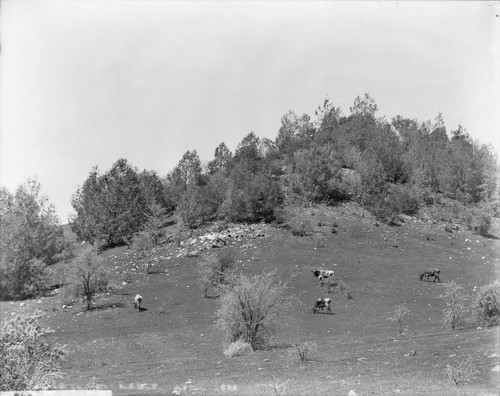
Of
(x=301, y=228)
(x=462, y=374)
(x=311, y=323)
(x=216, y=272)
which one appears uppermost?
(x=301, y=228)

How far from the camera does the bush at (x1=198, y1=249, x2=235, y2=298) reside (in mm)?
58669

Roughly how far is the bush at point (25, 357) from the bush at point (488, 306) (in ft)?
72.3

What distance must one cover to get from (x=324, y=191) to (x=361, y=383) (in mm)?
83132

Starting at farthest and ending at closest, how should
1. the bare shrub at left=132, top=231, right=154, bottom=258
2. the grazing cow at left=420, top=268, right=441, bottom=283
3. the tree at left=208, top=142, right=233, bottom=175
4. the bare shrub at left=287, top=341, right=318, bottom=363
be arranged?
the tree at left=208, top=142, right=233, bottom=175
the bare shrub at left=132, top=231, right=154, bottom=258
the grazing cow at left=420, top=268, right=441, bottom=283
the bare shrub at left=287, top=341, right=318, bottom=363

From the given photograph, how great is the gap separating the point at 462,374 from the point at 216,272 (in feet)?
145

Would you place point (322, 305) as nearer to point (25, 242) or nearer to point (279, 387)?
point (279, 387)

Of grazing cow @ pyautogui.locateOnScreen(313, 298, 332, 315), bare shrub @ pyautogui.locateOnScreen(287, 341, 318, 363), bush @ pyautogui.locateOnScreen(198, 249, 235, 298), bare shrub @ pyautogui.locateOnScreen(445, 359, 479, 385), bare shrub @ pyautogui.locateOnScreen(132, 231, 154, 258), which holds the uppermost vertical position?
bare shrub @ pyautogui.locateOnScreen(132, 231, 154, 258)

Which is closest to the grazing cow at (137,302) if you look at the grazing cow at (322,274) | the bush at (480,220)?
the grazing cow at (322,274)

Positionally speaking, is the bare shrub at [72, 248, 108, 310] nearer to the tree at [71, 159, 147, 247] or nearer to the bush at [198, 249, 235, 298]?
the bush at [198, 249, 235, 298]

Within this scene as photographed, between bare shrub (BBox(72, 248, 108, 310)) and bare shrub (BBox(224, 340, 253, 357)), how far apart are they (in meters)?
29.4

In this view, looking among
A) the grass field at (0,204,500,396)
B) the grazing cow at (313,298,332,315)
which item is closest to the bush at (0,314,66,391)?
the grass field at (0,204,500,396)

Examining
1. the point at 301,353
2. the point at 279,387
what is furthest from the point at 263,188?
the point at 279,387

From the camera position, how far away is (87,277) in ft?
182

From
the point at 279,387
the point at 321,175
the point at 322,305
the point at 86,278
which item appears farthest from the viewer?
the point at 321,175
